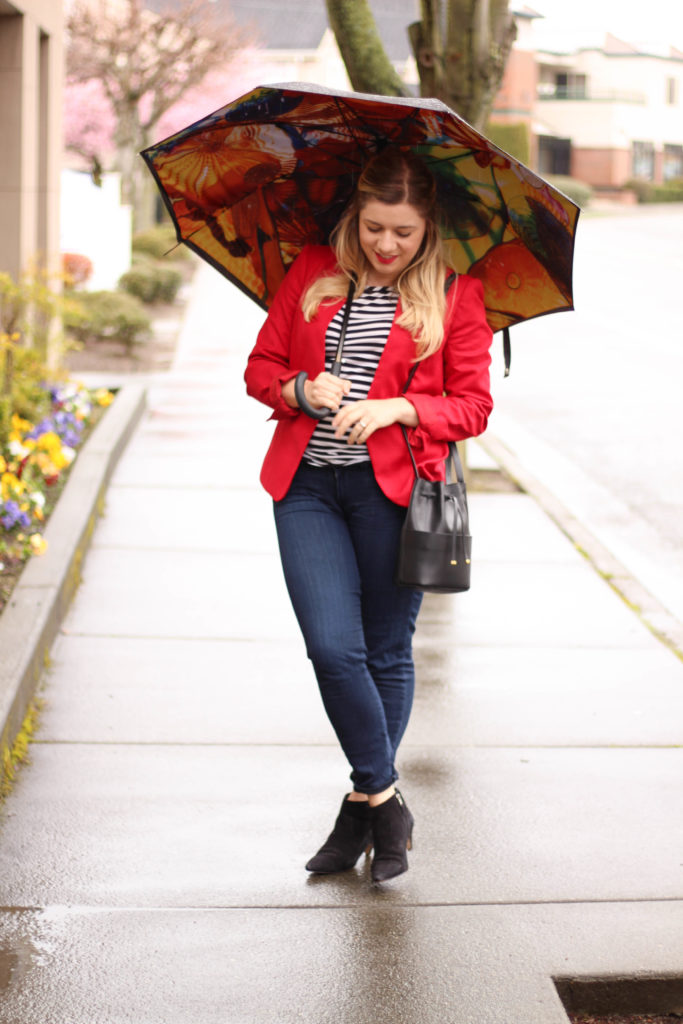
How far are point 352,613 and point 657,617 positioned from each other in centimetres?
328

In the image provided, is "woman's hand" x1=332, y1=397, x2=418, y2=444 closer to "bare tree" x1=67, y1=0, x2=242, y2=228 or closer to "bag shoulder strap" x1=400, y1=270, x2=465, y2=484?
"bag shoulder strap" x1=400, y1=270, x2=465, y2=484

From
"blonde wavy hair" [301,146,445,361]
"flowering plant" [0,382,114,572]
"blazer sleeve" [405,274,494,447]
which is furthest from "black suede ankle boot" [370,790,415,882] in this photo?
"flowering plant" [0,382,114,572]

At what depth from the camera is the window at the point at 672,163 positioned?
240 ft

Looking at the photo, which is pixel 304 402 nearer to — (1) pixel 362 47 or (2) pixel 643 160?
(1) pixel 362 47

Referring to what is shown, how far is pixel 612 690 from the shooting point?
527 cm

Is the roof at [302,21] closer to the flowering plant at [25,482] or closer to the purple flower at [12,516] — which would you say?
the flowering plant at [25,482]

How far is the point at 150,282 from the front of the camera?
2075 cm

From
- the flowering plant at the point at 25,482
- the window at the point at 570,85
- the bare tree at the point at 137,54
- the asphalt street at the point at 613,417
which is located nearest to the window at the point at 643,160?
the window at the point at 570,85

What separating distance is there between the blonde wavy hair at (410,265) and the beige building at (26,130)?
19.3 feet

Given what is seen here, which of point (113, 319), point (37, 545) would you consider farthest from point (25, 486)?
point (113, 319)

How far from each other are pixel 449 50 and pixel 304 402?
4.50 metres

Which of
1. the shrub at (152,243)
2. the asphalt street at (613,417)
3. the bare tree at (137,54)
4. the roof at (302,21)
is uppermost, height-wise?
the roof at (302,21)

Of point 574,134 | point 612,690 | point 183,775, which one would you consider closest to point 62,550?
point 183,775

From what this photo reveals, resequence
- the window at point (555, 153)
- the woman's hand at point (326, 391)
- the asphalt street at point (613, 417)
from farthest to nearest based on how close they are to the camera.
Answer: the window at point (555, 153)
the asphalt street at point (613, 417)
the woman's hand at point (326, 391)
